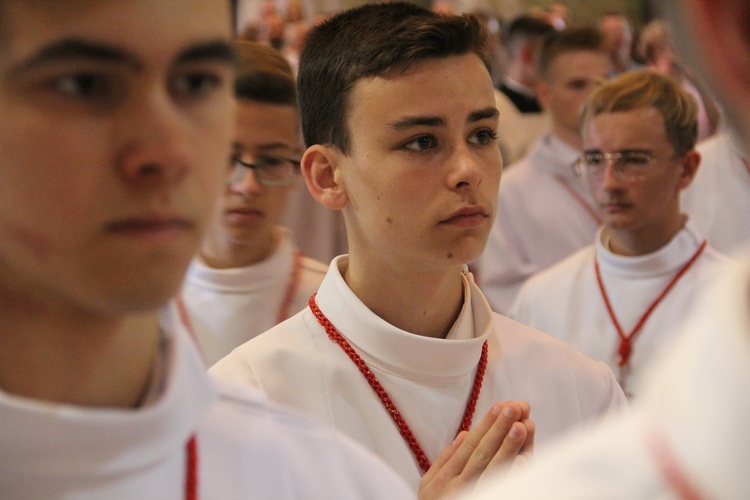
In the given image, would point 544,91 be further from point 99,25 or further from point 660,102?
point 99,25

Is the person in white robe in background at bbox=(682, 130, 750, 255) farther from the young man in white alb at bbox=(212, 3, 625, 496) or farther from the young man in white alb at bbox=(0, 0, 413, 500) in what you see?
the young man in white alb at bbox=(0, 0, 413, 500)

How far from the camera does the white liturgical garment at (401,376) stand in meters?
2.34

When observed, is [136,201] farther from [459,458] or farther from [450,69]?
[450,69]

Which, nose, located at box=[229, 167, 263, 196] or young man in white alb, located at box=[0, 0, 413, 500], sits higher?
young man in white alb, located at box=[0, 0, 413, 500]

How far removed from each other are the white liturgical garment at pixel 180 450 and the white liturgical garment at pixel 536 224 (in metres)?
3.52

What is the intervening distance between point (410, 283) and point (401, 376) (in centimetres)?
22

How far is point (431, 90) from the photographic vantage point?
240 cm

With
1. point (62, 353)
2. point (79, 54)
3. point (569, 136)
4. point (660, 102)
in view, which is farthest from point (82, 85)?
point (569, 136)

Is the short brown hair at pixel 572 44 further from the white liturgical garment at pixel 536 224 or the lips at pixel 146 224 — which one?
the lips at pixel 146 224

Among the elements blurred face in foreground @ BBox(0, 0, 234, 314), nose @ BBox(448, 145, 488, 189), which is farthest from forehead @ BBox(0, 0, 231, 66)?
nose @ BBox(448, 145, 488, 189)

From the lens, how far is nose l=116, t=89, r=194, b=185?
114 centimetres

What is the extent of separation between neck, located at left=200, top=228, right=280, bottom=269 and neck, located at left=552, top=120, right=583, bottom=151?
267 cm

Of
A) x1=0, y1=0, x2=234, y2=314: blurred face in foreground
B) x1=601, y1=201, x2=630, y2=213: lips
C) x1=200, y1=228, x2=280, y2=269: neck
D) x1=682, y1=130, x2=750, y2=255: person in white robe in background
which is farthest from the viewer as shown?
x1=682, y1=130, x2=750, y2=255: person in white robe in background

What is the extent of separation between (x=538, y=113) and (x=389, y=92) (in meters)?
5.47
